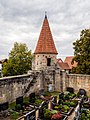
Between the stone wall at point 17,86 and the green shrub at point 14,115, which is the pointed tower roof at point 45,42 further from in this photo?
the green shrub at point 14,115

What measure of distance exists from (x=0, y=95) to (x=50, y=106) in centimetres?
553

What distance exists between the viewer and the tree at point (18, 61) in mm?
45938

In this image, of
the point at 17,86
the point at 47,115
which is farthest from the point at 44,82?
the point at 47,115

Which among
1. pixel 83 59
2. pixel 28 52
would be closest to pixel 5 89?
pixel 83 59

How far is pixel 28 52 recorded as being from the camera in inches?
1909

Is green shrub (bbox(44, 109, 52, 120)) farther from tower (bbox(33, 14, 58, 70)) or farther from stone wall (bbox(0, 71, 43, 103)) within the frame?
tower (bbox(33, 14, 58, 70))

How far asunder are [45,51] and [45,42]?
140 centimetres

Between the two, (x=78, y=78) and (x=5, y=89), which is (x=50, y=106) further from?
(x=78, y=78)

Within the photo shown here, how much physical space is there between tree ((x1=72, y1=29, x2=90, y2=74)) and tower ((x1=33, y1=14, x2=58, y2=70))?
3.67 meters

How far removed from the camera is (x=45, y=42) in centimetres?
3256

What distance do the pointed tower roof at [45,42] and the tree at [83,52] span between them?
3.75 metres

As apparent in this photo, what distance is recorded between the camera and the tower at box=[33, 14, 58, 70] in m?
32.4

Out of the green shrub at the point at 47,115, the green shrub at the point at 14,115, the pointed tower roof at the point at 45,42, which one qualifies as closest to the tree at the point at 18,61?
the pointed tower roof at the point at 45,42

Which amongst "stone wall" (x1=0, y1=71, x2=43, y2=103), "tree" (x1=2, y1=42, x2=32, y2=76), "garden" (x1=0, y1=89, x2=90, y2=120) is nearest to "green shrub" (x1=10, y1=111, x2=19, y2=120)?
"garden" (x1=0, y1=89, x2=90, y2=120)
